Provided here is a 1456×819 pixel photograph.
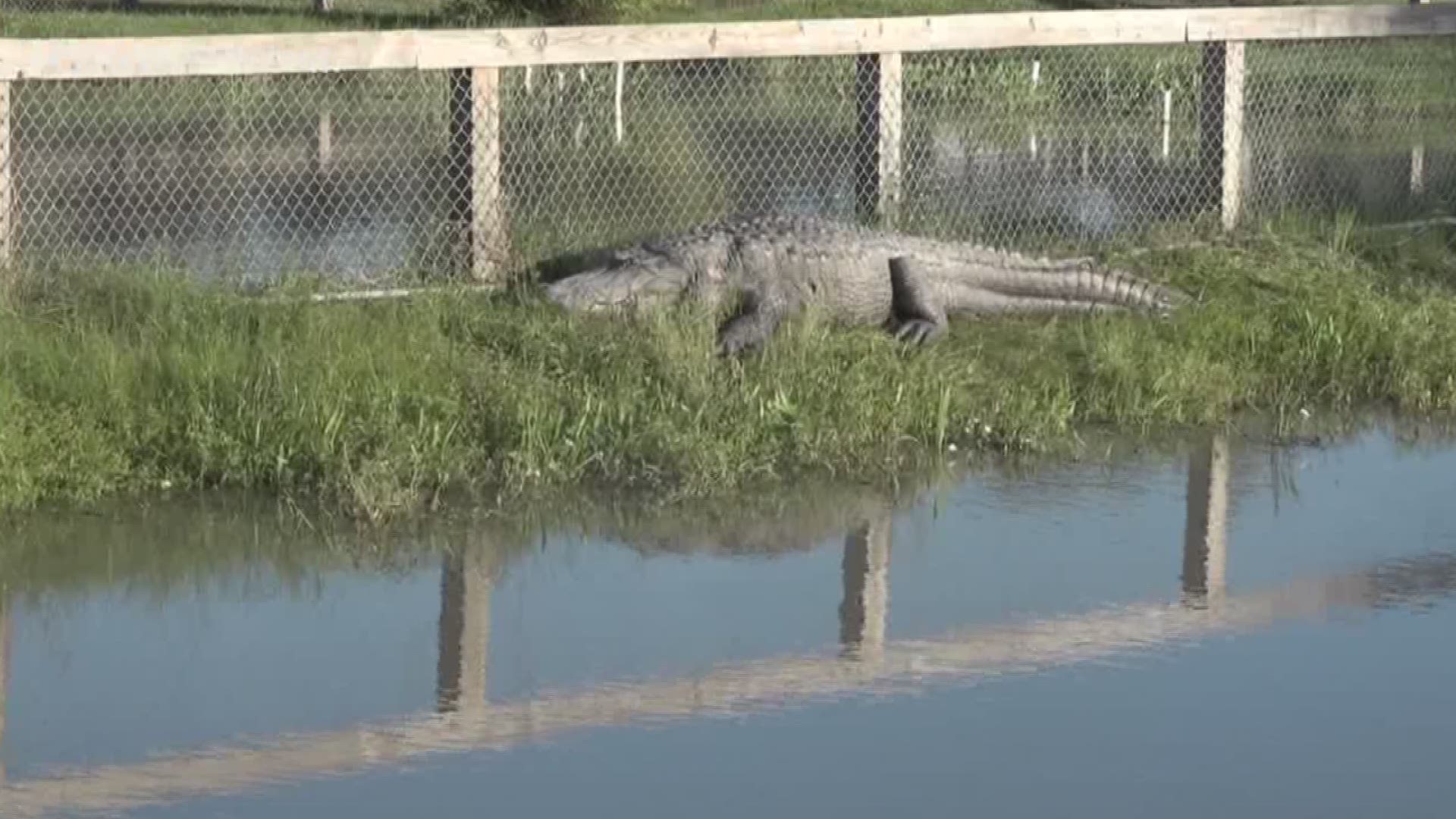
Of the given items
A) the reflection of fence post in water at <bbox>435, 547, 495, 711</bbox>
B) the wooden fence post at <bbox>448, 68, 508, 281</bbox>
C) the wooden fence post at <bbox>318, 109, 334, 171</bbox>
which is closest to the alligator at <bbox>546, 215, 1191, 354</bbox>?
the wooden fence post at <bbox>448, 68, 508, 281</bbox>

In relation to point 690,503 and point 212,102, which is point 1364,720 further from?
point 212,102

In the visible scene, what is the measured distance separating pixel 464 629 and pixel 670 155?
8.73 metres

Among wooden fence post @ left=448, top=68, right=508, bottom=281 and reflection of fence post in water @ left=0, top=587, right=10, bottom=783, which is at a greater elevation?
wooden fence post @ left=448, top=68, right=508, bottom=281

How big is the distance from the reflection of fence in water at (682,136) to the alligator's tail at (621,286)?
1.71 ft

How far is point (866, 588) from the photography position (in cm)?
855

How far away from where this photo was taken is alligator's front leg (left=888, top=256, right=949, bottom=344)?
38.0ft

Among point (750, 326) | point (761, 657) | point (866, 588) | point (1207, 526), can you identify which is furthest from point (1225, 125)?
point (761, 657)

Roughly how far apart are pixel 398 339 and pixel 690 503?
149 centimetres

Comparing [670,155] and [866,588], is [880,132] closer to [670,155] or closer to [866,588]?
[670,155]

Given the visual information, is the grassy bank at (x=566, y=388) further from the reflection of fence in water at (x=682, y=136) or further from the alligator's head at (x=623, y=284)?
the reflection of fence in water at (x=682, y=136)

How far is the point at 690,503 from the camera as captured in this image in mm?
9266

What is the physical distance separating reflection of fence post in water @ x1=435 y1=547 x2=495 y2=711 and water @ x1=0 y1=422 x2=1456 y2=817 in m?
0.02

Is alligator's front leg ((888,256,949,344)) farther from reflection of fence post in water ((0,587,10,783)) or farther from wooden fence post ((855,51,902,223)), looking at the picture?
reflection of fence post in water ((0,587,10,783))

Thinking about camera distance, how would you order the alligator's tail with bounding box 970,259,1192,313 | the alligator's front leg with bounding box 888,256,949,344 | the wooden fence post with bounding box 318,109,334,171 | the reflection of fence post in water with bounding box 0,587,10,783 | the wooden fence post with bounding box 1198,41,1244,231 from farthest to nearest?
the wooden fence post with bounding box 318,109,334,171 < the wooden fence post with bounding box 1198,41,1244,231 < the alligator's tail with bounding box 970,259,1192,313 < the alligator's front leg with bounding box 888,256,949,344 < the reflection of fence post in water with bounding box 0,587,10,783
